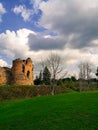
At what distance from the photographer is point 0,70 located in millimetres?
67750

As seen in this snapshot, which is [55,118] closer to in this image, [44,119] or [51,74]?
[44,119]

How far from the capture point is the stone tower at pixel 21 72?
227 ft

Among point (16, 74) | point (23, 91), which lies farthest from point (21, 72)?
A: point (23, 91)

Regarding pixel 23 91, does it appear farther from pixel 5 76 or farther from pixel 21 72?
pixel 21 72

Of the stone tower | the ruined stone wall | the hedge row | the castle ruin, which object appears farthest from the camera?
the stone tower

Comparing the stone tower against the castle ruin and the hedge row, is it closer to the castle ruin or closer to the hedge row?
the castle ruin

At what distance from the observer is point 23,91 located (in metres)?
59.3

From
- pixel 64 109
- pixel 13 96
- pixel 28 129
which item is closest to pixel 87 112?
pixel 64 109

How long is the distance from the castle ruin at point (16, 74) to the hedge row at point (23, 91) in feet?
22.1

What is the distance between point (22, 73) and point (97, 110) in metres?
51.3

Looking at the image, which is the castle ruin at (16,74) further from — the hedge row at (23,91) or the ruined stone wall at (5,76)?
the hedge row at (23,91)

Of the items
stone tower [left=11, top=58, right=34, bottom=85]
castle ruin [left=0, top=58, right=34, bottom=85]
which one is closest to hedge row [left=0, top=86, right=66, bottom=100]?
stone tower [left=11, top=58, right=34, bottom=85]

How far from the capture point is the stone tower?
227ft

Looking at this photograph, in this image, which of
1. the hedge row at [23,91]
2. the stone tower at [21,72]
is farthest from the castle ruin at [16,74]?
the hedge row at [23,91]
